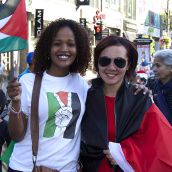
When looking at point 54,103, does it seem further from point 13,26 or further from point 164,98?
point 164,98

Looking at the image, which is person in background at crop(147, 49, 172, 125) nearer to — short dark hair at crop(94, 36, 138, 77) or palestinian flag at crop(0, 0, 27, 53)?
short dark hair at crop(94, 36, 138, 77)

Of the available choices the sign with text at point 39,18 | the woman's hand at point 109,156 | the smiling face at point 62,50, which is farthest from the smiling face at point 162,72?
the sign with text at point 39,18

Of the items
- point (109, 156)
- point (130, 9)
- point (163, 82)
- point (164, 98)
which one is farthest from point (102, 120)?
point (130, 9)

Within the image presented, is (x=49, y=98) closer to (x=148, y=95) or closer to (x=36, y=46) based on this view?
(x=36, y=46)

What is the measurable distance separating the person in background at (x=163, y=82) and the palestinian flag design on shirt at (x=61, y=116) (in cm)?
186

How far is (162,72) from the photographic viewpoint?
4691 mm

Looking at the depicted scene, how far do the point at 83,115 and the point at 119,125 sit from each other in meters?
0.27

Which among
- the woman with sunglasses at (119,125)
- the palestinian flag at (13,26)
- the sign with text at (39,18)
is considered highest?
the sign with text at (39,18)

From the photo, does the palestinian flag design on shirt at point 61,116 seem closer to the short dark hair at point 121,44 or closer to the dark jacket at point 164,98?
the short dark hair at point 121,44

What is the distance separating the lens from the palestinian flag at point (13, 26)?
122 inches

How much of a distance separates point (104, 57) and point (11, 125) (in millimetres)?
741

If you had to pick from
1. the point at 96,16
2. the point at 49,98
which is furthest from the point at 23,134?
the point at 96,16

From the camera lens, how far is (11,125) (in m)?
2.61

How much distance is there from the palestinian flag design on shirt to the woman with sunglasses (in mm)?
103
